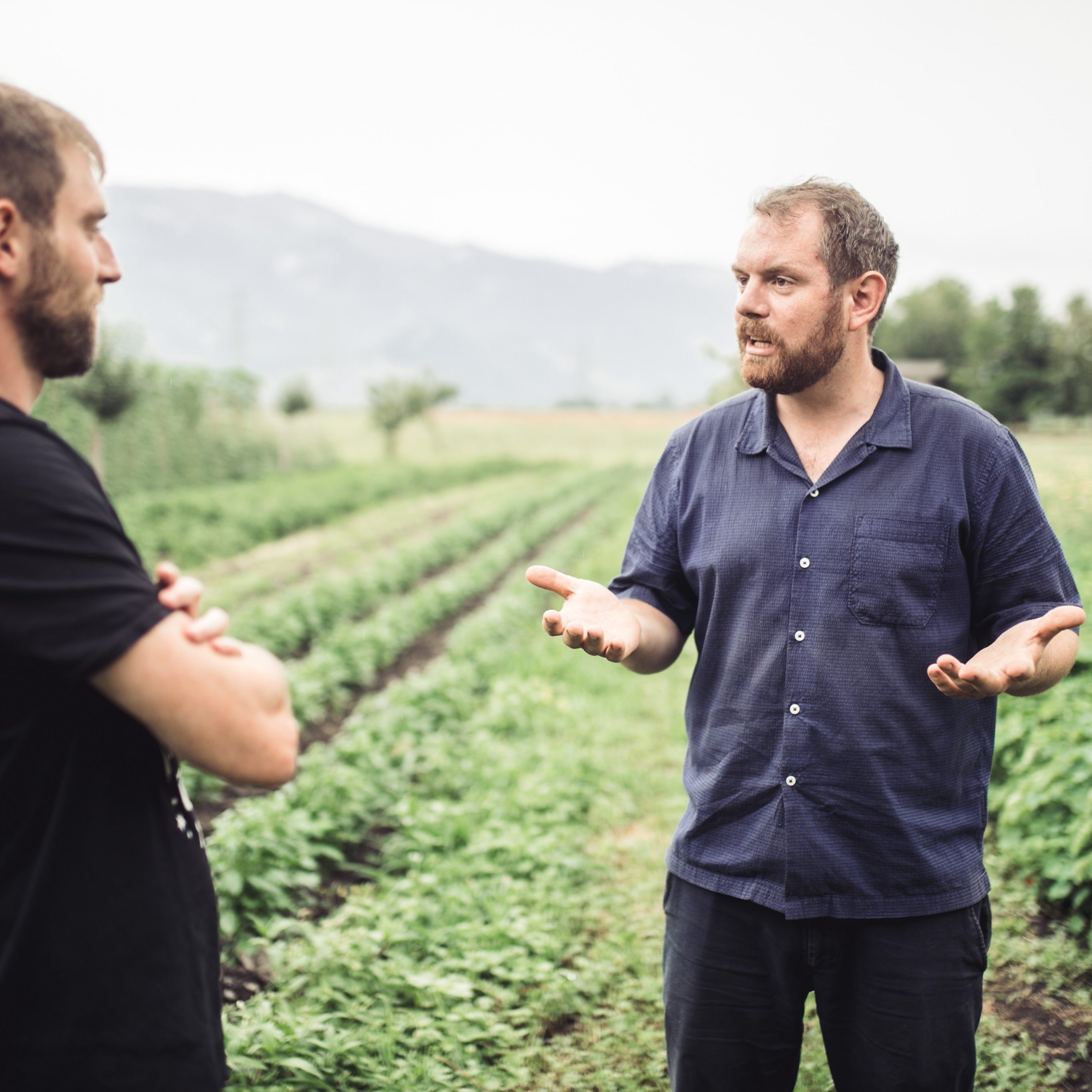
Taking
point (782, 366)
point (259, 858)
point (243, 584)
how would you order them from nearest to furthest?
point (782, 366), point (259, 858), point (243, 584)

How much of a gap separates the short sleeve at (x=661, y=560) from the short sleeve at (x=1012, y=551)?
68 cm

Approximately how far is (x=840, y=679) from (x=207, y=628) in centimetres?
134

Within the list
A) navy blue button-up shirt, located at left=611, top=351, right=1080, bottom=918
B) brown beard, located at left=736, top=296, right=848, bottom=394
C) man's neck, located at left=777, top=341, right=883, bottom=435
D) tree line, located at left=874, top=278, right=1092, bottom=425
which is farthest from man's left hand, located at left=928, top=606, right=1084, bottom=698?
tree line, located at left=874, top=278, right=1092, bottom=425

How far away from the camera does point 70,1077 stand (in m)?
1.32

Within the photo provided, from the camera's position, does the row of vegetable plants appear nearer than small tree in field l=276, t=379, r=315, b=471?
Yes

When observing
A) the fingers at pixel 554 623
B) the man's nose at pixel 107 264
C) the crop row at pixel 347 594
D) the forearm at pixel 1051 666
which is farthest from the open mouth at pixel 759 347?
the crop row at pixel 347 594

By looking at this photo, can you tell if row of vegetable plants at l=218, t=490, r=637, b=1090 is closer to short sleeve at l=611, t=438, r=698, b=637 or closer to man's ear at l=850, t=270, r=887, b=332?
short sleeve at l=611, t=438, r=698, b=637

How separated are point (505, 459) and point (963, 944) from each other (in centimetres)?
3869

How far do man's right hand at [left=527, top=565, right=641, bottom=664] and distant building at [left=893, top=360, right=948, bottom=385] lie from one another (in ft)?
161

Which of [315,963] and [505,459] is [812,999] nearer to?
[315,963]

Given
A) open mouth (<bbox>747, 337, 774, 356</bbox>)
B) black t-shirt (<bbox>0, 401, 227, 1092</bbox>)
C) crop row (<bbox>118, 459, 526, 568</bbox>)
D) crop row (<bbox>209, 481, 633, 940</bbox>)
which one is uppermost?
open mouth (<bbox>747, 337, 774, 356</bbox>)

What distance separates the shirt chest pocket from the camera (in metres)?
2.05

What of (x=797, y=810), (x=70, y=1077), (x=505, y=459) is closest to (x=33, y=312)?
(x=70, y=1077)

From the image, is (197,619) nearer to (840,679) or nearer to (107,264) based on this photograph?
(107,264)
